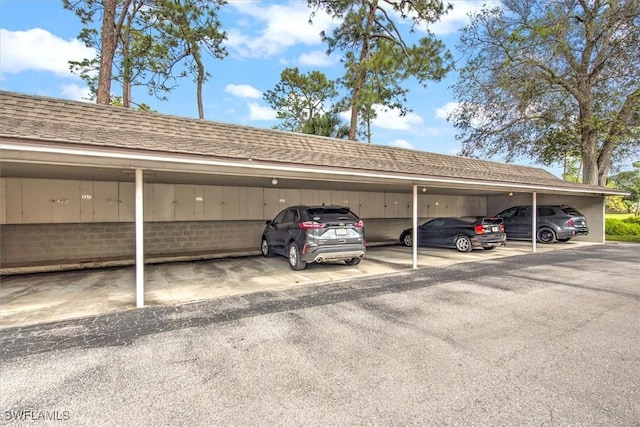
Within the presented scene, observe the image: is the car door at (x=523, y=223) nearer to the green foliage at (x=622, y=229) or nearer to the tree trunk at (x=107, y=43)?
the green foliage at (x=622, y=229)

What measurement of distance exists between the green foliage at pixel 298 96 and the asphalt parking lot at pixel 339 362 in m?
20.2

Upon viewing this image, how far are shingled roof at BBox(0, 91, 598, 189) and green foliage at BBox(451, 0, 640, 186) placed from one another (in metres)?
8.47

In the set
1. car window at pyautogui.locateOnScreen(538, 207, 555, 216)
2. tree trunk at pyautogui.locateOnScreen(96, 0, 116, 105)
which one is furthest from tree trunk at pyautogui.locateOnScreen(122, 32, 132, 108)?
car window at pyautogui.locateOnScreen(538, 207, 555, 216)

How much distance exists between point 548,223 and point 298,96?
18.5m

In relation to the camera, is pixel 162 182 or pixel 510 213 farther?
pixel 510 213

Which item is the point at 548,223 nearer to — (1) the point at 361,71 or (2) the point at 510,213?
(2) the point at 510,213

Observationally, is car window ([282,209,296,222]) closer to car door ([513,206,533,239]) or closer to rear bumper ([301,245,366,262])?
rear bumper ([301,245,366,262])

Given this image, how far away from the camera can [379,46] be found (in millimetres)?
15195

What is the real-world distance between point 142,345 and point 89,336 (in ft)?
2.67

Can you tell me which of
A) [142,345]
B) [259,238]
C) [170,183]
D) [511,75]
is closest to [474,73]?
[511,75]

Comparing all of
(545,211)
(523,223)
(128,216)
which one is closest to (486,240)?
(523,223)

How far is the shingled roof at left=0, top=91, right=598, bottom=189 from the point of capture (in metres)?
4.43

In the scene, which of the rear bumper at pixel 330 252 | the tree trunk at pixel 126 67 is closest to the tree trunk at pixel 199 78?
the tree trunk at pixel 126 67

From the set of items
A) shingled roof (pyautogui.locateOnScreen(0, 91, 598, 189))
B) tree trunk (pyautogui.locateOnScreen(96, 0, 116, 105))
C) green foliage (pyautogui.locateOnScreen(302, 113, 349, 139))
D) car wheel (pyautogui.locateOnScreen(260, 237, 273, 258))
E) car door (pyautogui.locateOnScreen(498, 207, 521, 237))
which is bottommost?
car wheel (pyautogui.locateOnScreen(260, 237, 273, 258))
